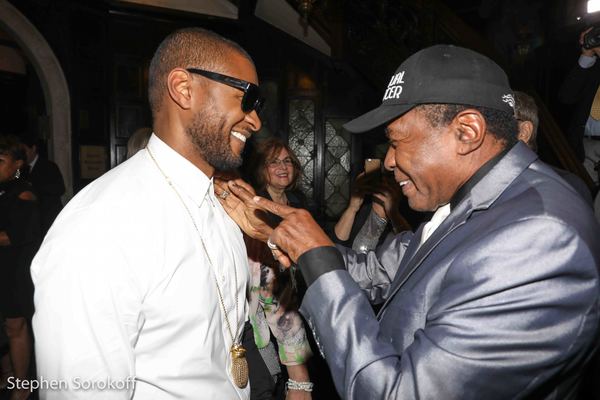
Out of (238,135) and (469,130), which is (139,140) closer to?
(238,135)

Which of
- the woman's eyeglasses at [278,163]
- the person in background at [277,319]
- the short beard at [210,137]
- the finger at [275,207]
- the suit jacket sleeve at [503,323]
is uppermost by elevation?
the short beard at [210,137]

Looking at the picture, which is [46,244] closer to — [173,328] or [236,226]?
[173,328]

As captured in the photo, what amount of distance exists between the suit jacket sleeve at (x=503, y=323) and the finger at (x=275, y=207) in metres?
0.64

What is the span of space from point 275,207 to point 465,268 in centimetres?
82

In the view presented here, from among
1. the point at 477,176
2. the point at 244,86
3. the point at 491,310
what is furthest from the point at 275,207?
the point at 491,310

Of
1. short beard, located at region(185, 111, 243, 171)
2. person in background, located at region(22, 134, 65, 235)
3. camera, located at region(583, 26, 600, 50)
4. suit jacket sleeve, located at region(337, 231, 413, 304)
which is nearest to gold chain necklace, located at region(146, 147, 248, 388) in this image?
short beard, located at region(185, 111, 243, 171)

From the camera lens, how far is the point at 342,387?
4.14 ft

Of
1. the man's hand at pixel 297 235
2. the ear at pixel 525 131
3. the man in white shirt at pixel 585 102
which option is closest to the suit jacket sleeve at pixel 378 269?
the man's hand at pixel 297 235

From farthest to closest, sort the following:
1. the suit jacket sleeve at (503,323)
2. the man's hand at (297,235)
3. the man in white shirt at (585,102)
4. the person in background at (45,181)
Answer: the person in background at (45,181), the man in white shirt at (585,102), the man's hand at (297,235), the suit jacket sleeve at (503,323)

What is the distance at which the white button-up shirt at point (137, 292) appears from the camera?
4.00 ft

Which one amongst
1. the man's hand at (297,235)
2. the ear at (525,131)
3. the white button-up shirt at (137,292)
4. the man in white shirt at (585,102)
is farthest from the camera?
the man in white shirt at (585,102)

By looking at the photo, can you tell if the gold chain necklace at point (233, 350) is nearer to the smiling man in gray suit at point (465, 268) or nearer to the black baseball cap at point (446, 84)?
the smiling man in gray suit at point (465, 268)

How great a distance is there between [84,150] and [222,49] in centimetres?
561

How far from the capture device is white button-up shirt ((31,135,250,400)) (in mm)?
1218
